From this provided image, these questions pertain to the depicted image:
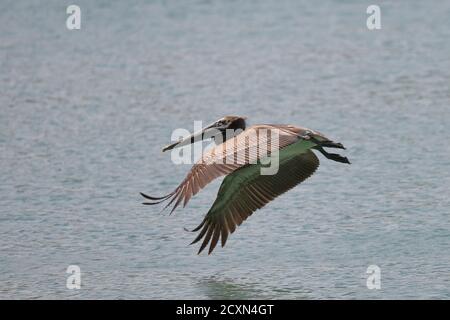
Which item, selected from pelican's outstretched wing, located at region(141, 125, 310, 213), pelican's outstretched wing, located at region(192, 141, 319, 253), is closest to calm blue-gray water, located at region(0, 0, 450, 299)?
pelican's outstretched wing, located at region(192, 141, 319, 253)

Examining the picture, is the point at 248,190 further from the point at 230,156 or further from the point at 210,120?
the point at 210,120

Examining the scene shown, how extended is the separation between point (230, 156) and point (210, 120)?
3.74 m

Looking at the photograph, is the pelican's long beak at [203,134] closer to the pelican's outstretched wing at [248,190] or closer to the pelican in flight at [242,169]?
the pelican in flight at [242,169]

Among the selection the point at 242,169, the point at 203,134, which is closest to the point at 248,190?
the point at 242,169

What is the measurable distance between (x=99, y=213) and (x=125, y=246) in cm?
77

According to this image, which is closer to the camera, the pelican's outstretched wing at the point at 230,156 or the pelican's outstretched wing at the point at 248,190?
the pelican's outstretched wing at the point at 230,156

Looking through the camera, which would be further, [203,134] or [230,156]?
[203,134]

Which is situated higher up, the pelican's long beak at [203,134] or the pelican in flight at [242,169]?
the pelican's long beak at [203,134]

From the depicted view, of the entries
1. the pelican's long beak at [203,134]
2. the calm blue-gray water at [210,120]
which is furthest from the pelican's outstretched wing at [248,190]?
the pelican's long beak at [203,134]

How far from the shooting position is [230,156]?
6.99 metres

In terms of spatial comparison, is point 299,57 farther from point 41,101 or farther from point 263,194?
point 263,194

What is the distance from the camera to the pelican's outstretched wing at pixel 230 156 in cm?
679

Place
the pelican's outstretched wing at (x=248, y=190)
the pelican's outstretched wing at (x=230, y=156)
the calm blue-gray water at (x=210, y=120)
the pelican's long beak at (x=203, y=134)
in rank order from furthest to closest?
the pelican's long beak at (x=203, y=134)
the pelican's outstretched wing at (x=248, y=190)
the calm blue-gray water at (x=210, y=120)
the pelican's outstretched wing at (x=230, y=156)

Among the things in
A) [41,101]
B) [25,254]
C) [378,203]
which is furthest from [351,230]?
[41,101]
